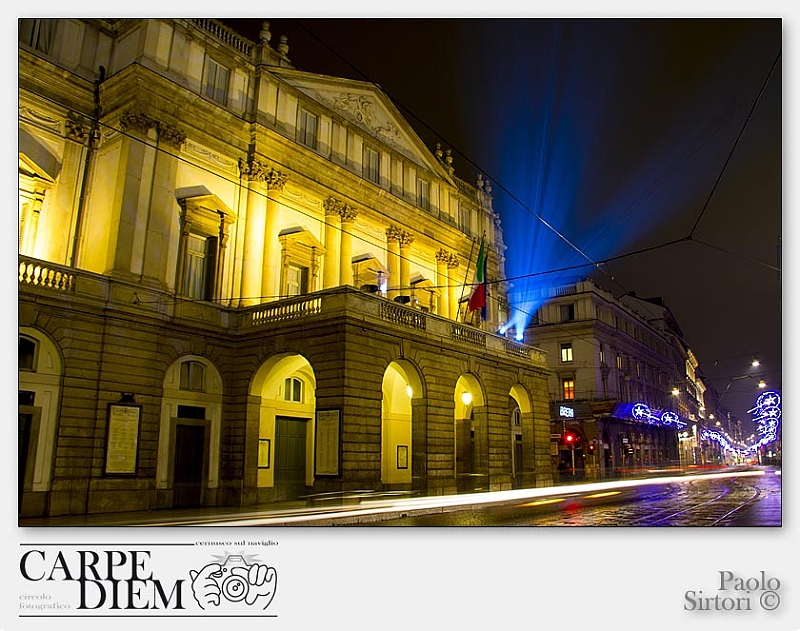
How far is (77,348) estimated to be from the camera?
354 inches

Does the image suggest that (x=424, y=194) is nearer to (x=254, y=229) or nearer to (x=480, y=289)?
(x=480, y=289)

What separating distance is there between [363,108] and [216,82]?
3.37 m

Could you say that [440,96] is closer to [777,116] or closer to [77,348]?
[777,116]

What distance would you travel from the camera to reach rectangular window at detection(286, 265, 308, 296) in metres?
13.5

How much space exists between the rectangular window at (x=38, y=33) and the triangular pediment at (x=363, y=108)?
4.19 metres

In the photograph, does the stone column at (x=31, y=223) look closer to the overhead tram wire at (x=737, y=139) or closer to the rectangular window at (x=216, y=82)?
the rectangular window at (x=216, y=82)

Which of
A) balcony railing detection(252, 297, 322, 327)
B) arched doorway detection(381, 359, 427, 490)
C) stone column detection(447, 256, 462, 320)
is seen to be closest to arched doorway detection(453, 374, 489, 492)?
arched doorway detection(381, 359, 427, 490)

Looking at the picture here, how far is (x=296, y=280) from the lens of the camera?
13.7 metres

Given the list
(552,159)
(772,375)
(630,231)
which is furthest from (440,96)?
(772,375)

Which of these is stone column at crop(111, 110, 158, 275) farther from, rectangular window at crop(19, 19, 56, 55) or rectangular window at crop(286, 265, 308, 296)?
rectangular window at crop(286, 265, 308, 296)

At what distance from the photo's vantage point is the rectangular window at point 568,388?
20109 millimetres

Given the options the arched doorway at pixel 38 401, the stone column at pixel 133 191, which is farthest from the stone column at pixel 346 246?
the arched doorway at pixel 38 401

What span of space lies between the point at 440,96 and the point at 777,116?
3922 mm

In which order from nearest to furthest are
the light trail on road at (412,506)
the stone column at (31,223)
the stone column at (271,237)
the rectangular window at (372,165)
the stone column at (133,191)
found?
the light trail on road at (412,506) → the stone column at (31,223) → the stone column at (133,191) → the stone column at (271,237) → the rectangular window at (372,165)
